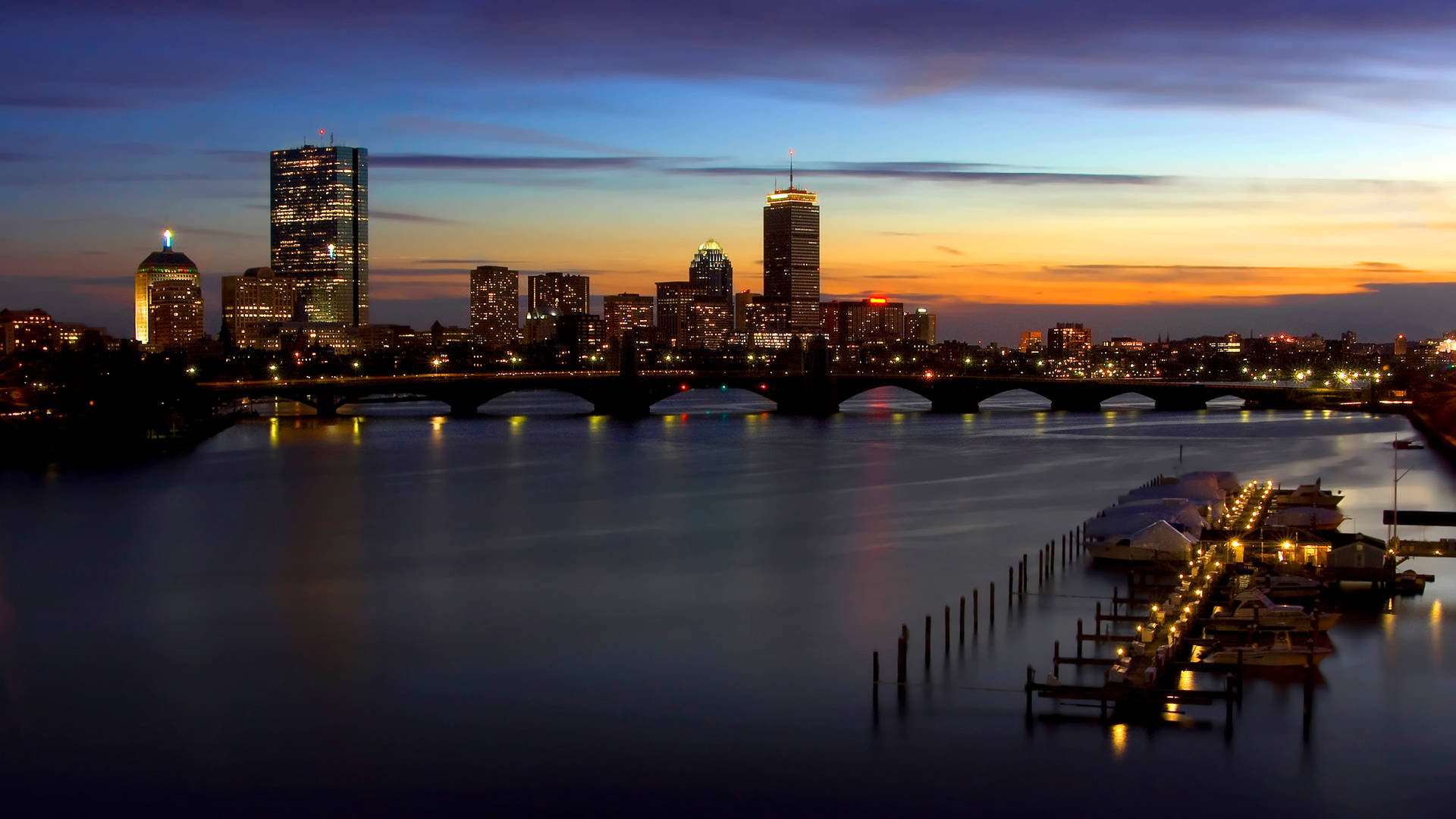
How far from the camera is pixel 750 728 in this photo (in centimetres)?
2389

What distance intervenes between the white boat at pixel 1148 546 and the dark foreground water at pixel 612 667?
1142mm

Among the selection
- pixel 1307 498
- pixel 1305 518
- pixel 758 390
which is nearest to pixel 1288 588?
pixel 1305 518

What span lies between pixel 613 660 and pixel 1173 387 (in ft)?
352

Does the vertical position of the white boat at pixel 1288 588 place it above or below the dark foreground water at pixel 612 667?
above

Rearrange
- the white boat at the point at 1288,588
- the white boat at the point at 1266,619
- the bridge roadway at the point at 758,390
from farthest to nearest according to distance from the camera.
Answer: the bridge roadway at the point at 758,390 → the white boat at the point at 1288,588 → the white boat at the point at 1266,619

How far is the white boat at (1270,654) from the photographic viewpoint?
2522 cm

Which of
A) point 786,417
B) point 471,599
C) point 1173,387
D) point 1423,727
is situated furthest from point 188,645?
point 1173,387

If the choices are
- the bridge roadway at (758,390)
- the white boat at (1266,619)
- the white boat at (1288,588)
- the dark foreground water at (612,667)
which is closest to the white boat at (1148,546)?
the dark foreground water at (612,667)

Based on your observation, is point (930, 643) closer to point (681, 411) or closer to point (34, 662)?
point (34, 662)

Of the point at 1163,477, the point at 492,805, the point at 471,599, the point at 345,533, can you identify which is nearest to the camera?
the point at 492,805

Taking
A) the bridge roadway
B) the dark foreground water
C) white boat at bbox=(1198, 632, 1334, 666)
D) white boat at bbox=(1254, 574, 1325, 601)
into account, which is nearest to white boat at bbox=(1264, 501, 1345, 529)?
the dark foreground water

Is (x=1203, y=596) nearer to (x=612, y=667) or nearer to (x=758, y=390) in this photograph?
(x=612, y=667)

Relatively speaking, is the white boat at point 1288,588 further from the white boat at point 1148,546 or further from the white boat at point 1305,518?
the white boat at point 1305,518

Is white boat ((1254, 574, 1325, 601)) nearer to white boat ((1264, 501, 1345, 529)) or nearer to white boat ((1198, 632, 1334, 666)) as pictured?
white boat ((1198, 632, 1334, 666))
